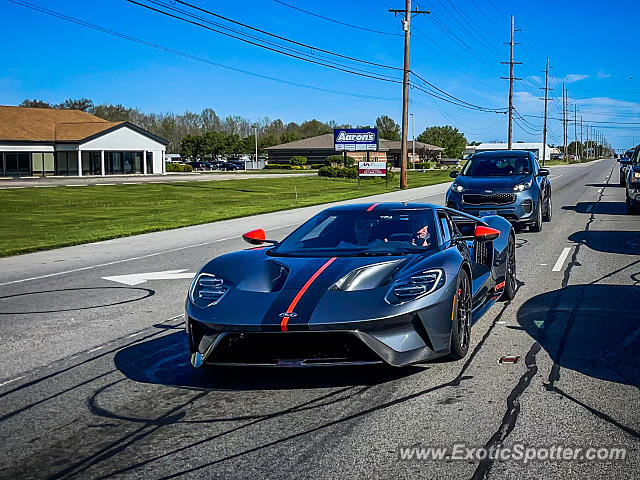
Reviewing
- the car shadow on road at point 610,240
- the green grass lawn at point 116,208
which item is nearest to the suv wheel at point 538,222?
the car shadow on road at point 610,240

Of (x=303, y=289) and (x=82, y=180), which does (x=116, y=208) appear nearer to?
A: (x=303, y=289)

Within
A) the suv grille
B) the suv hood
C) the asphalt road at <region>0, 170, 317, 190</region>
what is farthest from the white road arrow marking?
the asphalt road at <region>0, 170, 317, 190</region>

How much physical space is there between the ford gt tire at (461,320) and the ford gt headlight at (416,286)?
0.84 ft

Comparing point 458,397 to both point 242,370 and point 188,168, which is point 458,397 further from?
point 188,168

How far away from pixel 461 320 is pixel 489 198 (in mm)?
11036

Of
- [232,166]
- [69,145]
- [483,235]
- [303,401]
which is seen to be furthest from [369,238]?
[232,166]

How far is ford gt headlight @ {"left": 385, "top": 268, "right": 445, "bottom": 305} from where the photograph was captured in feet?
18.0

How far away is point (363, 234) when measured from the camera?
7023 mm

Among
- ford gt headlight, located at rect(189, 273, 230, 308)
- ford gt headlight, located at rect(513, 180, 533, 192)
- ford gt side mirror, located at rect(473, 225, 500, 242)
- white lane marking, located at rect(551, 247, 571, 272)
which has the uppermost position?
ford gt headlight, located at rect(513, 180, 533, 192)

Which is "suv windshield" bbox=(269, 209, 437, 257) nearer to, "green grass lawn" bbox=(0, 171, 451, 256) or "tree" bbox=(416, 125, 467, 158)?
"green grass lawn" bbox=(0, 171, 451, 256)

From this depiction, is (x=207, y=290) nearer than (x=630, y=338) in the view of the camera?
Yes

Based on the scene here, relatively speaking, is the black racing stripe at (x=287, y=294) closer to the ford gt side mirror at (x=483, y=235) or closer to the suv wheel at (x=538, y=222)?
the ford gt side mirror at (x=483, y=235)

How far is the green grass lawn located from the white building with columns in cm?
2018

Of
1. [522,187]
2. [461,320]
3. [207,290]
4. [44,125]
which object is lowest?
[461,320]
